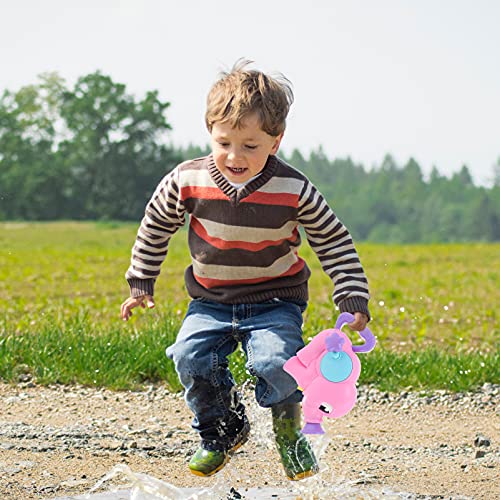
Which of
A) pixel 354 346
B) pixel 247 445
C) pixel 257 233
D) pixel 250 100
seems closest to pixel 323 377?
pixel 354 346

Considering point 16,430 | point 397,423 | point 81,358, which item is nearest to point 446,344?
point 397,423

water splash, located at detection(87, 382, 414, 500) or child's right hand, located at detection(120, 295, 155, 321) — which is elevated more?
child's right hand, located at detection(120, 295, 155, 321)

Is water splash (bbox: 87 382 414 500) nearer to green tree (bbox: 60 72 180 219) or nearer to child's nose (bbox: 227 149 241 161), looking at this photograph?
child's nose (bbox: 227 149 241 161)

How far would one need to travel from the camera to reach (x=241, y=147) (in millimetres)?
2914

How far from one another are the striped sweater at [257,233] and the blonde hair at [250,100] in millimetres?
186

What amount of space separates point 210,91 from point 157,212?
473 millimetres

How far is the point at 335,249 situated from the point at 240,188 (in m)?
0.40

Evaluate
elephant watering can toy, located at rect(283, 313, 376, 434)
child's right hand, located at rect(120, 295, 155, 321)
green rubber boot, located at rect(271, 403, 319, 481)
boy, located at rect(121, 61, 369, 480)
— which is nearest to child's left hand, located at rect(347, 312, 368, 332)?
boy, located at rect(121, 61, 369, 480)

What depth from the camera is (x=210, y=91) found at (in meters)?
3.05

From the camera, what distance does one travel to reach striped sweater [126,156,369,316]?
9.86ft

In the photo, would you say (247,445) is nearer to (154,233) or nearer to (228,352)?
(228,352)

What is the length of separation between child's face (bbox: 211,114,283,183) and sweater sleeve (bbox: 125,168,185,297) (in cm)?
25

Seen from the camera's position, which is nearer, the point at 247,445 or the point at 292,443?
the point at 292,443

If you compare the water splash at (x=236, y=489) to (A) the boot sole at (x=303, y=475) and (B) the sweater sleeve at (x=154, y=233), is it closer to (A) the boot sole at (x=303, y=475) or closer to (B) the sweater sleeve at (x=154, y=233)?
(A) the boot sole at (x=303, y=475)
